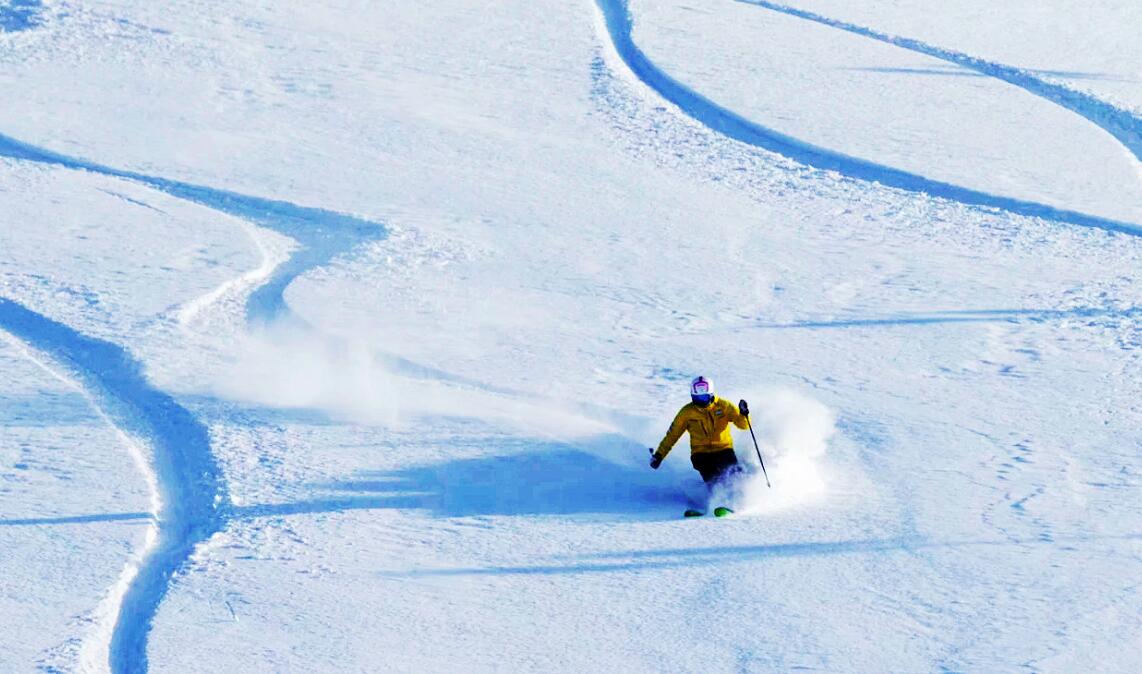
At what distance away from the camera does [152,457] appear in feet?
37.5

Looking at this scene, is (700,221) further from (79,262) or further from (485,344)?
(79,262)

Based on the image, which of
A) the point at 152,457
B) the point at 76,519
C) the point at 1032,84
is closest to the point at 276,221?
the point at 152,457

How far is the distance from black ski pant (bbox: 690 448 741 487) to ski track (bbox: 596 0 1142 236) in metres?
7.33

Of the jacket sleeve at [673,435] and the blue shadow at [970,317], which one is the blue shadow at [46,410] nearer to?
the jacket sleeve at [673,435]

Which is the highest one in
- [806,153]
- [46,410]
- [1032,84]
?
[1032,84]

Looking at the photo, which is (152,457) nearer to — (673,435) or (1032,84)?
(673,435)

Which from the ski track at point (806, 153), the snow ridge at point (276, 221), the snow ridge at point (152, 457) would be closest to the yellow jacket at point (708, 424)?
the snow ridge at point (152, 457)

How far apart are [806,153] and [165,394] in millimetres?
8877

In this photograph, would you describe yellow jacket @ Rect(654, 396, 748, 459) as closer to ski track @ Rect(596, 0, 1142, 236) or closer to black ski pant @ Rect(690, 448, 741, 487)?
black ski pant @ Rect(690, 448, 741, 487)

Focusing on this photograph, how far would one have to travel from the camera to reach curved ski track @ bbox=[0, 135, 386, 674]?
9547mm

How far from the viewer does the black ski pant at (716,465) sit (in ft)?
34.8

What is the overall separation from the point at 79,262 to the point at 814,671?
941 cm

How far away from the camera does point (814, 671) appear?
8.38m

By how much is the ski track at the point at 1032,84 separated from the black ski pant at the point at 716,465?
10.2 m
